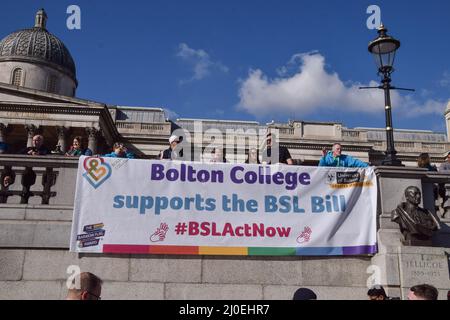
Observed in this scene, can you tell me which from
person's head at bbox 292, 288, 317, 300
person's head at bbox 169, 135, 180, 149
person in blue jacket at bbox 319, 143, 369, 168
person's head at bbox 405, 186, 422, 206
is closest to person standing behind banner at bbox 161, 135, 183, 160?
person's head at bbox 169, 135, 180, 149

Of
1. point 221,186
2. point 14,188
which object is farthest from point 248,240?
point 14,188

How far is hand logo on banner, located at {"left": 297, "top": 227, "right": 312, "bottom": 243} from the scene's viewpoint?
27.3ft

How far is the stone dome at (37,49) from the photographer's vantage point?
62.8 meters

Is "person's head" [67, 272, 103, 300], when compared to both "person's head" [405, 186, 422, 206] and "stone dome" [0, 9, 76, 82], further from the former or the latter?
"stone dome" [0, 9, 76, 82]

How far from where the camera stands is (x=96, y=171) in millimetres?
8367

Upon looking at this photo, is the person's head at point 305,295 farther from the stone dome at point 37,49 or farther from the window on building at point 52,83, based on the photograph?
the stone dome at point 37,49

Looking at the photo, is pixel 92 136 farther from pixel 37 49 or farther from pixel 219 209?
pixel 219 209

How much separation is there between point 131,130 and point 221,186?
4810 centimetres

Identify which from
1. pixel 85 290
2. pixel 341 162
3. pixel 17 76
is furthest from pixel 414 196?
pixel 17 76

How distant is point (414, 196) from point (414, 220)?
439 millimetres

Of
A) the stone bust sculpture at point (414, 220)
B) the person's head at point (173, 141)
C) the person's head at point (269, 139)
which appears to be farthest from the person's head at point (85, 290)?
the person's head at point (269, 139)

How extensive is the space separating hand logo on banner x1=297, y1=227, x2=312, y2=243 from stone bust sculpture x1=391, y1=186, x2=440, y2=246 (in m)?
1.51

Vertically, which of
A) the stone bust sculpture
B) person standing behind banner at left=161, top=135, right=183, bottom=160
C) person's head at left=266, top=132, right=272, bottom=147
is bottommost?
A: the stone bust sculpture

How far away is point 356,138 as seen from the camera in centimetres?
5638
